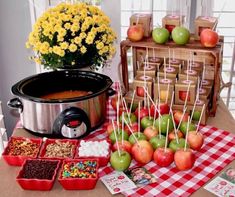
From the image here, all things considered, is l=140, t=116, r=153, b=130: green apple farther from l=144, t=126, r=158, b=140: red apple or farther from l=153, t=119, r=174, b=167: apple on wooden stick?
l=153, t=119, r=174, b=167: apple on wooden stick

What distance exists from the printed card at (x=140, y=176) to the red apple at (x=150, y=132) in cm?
15

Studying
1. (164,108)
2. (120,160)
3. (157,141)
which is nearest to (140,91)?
(164,108)

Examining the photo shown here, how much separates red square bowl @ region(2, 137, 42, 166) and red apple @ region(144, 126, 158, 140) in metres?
0.42

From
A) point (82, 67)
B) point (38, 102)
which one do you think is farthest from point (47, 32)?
point (38, 102)

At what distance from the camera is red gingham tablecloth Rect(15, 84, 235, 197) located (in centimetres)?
130

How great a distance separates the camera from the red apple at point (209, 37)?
5.39ft

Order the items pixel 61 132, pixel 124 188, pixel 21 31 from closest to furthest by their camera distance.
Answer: pixel 124 188 < pixel 61 132 < pixel 21 31

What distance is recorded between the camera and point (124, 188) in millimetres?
1303

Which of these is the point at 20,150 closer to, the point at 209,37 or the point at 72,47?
the point at 72,47

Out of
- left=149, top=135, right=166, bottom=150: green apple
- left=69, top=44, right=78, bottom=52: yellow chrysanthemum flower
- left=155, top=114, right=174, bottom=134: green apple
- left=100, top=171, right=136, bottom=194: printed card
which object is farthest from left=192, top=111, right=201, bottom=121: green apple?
left=69, top=44, right=78, bottom=52: yellow chrysanthemum flower

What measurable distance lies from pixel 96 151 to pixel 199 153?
40cm

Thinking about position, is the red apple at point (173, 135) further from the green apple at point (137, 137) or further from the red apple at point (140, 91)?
the red apple at point (140, 91)

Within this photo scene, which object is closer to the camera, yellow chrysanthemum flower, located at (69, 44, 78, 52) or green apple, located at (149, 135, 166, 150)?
green apple, located at (149, 135, 166, 150)

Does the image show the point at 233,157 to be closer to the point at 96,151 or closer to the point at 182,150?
the point at 182,150
